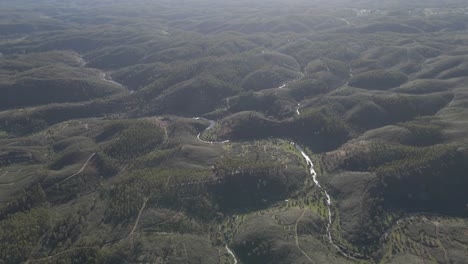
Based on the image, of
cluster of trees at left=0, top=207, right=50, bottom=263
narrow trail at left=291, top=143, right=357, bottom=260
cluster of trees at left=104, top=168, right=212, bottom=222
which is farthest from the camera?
cluster of trees at left=104, top=168, right=212, bottom=222

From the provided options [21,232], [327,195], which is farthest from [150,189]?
[327,195]

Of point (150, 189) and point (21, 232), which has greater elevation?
point (150, 189)

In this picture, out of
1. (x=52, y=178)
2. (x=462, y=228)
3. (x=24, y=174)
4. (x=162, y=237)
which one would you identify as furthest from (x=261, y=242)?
(x=24, y=174)

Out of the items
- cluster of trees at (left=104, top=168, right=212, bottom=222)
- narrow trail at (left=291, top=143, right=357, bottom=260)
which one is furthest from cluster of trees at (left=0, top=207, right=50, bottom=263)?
narrow trail at (left=291, top=143, right=357, bottom=260)

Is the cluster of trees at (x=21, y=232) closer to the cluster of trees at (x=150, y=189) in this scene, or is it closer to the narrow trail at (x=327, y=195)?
the cluster of trees at (x=150, y=189)

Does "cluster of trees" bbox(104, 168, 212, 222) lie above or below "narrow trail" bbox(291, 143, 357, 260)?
above

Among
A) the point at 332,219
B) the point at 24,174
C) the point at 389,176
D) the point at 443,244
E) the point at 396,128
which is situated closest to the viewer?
the point at 443,244

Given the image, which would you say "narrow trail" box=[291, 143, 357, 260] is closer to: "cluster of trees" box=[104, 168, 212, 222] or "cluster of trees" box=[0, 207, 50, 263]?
"cluster of trees" box=[104, 168, 212, 222]

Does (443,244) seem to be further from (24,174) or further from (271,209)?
(24,174)

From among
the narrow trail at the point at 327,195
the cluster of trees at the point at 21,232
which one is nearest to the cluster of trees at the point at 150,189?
the cluster of trees at the point at 21,232

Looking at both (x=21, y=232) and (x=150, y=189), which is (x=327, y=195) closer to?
(x=150, y=189)

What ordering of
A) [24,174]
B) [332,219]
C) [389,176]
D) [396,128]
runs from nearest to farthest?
[332,219], [389,176], [24,174], [396,128]
